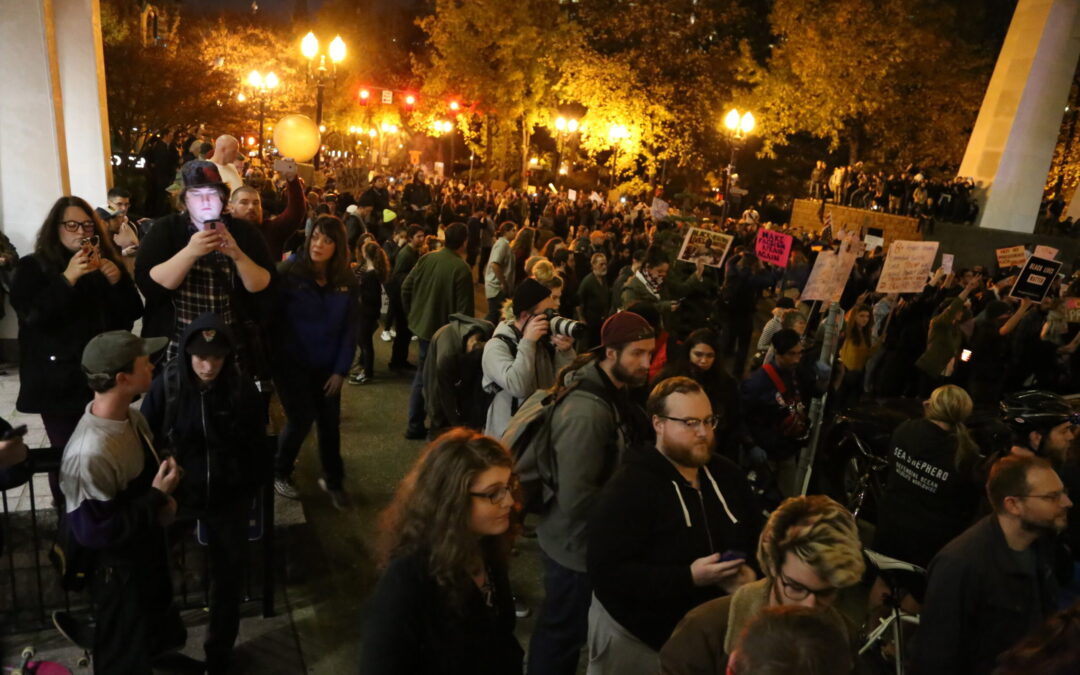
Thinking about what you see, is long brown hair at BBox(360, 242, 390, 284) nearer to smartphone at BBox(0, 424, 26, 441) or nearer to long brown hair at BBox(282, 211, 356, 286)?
long brown hair at BBox(282, 211, 356, 286)

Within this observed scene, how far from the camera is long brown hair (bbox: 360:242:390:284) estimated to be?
363 inches

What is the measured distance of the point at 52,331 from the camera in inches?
174

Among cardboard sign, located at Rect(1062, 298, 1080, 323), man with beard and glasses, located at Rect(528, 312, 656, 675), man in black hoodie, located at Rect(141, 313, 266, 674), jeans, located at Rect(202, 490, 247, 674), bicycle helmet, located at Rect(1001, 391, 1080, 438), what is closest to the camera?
man with beard and glasses, located at Rect(528, 312, 656, 675)

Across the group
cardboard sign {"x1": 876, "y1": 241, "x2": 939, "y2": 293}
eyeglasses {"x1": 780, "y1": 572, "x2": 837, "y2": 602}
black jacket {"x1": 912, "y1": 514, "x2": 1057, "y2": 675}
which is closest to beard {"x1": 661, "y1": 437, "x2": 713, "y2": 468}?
eyeglasses {"x1": 780, "y1": 572, "x2": 837, "y2": 602}

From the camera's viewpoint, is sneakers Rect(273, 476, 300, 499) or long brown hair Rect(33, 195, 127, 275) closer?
long brown hair Rect(33, 195, 127, 275)

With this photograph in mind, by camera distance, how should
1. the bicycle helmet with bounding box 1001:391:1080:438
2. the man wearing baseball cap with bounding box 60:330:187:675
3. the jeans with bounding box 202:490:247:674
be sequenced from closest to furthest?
1. the man wearing baseball cap with bounding box 60:330:187:675
2. the jeans with bounding box 202:490:247:674
3. the bicycle helmet with bounding box 1001:391:1080:438

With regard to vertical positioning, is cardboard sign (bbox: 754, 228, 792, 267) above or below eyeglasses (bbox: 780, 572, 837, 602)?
above

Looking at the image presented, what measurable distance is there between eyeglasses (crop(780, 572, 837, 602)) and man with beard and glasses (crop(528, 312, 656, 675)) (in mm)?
1265

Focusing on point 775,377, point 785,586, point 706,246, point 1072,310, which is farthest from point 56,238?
point 1072,310

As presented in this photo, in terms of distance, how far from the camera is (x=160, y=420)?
3924 mm

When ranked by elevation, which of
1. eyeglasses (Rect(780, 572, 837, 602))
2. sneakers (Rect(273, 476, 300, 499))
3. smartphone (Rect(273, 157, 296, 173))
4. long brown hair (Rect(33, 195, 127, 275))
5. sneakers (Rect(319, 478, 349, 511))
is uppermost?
smartphone (Rect(273, 157, 296, 173))

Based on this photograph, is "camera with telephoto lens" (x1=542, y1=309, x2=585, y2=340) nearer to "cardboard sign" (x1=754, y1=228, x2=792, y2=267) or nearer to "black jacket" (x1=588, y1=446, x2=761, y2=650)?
"black jacket" (x1=588, y1=446, x2=761, y2=650)

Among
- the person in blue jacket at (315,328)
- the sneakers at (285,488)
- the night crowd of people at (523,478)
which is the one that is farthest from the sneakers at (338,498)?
the person in blue jacket at (315,328)

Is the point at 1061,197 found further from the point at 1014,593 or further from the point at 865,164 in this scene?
the point at 1014,593
